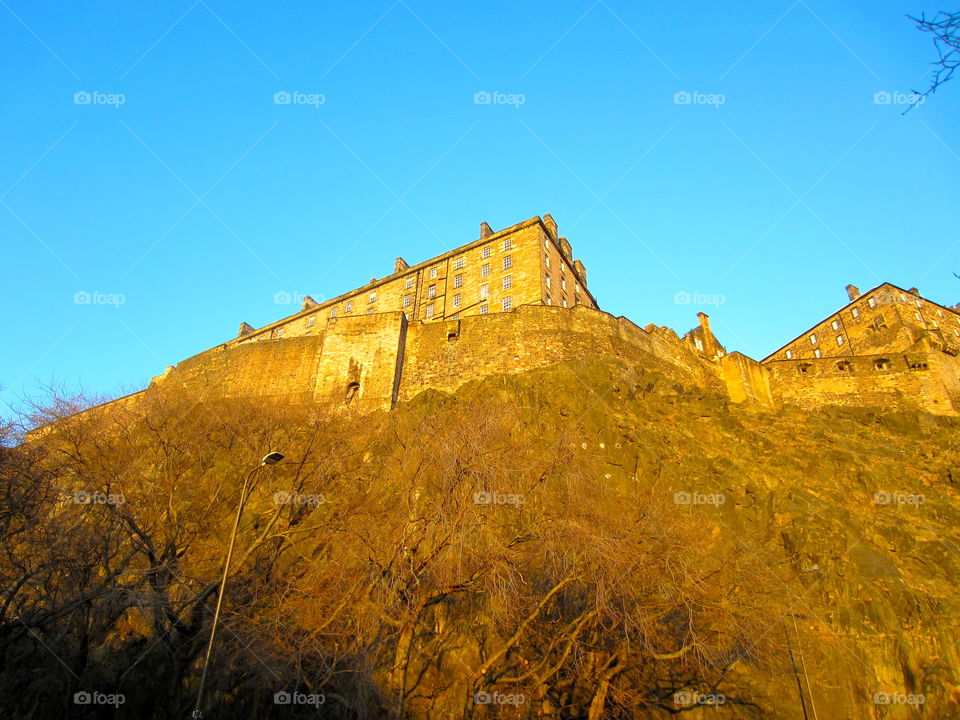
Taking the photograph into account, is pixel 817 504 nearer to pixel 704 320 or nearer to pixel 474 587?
pixel 474 587

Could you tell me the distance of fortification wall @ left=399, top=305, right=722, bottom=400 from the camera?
26.8 meters

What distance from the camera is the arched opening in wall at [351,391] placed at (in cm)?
2694

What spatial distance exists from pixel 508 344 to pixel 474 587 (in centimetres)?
1628

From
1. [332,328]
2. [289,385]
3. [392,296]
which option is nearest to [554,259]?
[392,296]

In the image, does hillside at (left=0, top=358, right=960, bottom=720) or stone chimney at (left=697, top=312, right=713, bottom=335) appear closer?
hillside at (left=0, top=358, right=960, bottom=720)

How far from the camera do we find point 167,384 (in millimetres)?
35031

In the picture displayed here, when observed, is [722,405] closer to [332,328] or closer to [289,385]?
[332,328]

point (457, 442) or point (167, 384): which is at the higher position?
point (167, 384)

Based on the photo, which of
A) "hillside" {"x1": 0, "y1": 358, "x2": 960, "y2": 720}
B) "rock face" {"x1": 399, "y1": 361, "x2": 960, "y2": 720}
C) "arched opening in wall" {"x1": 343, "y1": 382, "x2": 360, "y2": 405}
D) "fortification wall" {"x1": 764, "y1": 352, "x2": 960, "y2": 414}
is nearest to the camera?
"hillside" {"x1": 0, "y1": 358, "x2": 960, "y2": 720}

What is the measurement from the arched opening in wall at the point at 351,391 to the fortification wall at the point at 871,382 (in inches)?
848

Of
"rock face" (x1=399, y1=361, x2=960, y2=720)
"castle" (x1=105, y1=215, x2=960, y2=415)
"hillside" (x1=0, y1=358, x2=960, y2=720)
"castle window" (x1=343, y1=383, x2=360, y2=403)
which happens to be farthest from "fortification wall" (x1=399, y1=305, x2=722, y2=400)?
"hillside" (x1=0, y1=358, x2=960, y2=720)

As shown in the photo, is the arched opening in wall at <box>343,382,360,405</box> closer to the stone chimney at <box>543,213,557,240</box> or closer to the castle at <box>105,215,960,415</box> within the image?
the castle at <box>105,215,960,415</box>

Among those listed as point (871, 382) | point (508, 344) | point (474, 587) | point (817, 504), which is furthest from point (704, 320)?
point (474, 587)

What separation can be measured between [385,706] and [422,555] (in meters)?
2.90
